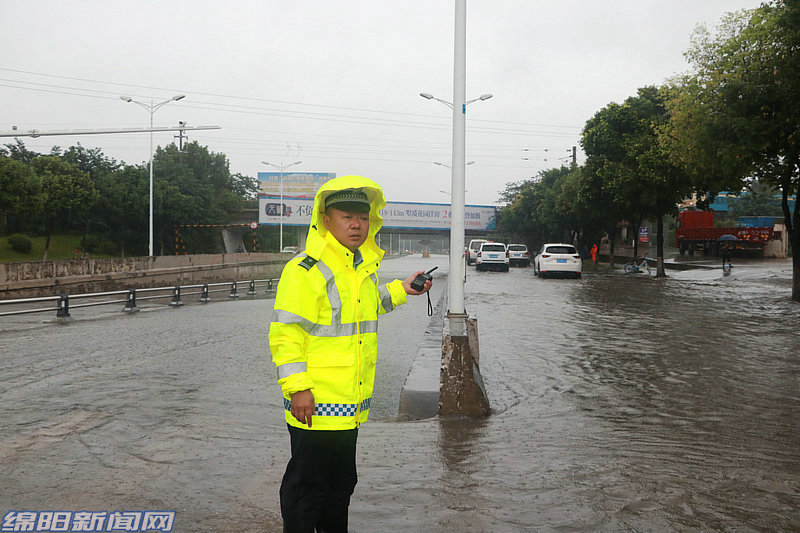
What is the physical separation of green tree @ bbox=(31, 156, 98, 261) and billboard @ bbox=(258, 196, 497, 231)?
1653 cm

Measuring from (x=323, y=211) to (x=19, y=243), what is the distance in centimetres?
5402

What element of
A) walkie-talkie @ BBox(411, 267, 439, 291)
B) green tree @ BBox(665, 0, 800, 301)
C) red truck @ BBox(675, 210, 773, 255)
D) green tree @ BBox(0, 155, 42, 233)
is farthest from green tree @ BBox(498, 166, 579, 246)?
walkie-talkie @ BBox(411, 267, 439, 291)

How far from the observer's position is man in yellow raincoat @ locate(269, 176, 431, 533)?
2871 mm

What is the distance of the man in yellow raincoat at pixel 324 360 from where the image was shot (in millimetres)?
2871

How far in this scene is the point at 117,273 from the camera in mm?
32750

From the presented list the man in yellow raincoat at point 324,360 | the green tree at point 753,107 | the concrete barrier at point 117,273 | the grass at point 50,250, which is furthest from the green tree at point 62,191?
the man in yellow raincoat at point 324,360

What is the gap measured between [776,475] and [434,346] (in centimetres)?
564

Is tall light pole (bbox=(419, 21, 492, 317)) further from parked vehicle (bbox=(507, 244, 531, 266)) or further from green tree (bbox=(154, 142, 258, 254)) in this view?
→ green tree (bbox=(154, 142, 258, 254))

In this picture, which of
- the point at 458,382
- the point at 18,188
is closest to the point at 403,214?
the point at 18,188

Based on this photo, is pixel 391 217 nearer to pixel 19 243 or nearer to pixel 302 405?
pixel 19 243

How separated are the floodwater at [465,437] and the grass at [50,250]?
43083 millimetres

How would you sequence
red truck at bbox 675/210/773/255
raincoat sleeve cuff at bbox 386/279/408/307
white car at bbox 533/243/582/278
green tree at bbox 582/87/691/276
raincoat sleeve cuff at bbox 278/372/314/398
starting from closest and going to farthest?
raincoat sleeve cuff at bbox 278/372/314/398 → raincoat sleeve cuff at bbox 386/279/408/307 → green tree at bbox 582/87/691/276 → white car at bbox 533/243/582/278 → red truck at bbox 675/210/773/255

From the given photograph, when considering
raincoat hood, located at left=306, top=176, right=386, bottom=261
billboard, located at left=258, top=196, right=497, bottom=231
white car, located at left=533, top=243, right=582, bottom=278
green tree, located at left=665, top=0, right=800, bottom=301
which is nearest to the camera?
raincoat hood, located at left=306, top=176, right=386, bottom=261

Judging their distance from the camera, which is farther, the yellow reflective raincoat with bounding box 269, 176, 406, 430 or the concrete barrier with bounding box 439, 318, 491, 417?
the concrete barrier with bounding box 439, 318, 491, 417
